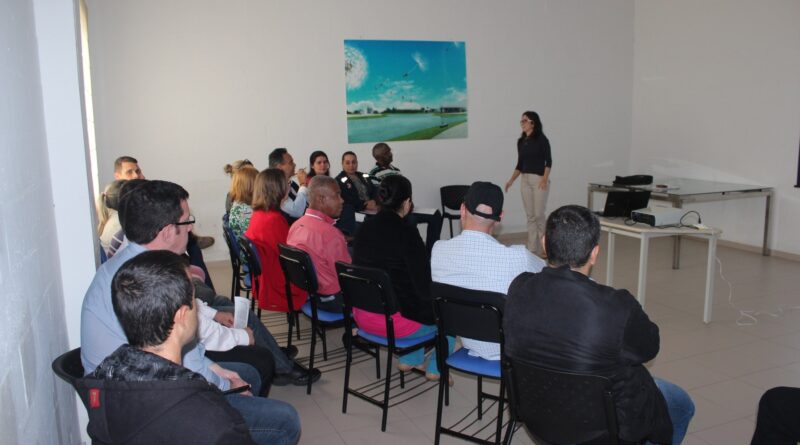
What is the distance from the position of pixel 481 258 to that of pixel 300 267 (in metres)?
1.15

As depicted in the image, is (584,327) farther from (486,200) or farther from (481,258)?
(486,200)

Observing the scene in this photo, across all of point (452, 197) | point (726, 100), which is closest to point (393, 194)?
point (452, 197)

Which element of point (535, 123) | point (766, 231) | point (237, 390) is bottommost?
point (766, 231)

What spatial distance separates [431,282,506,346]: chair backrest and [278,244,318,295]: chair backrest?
3.04 feet

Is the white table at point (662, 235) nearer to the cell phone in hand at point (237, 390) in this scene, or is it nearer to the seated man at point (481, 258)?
the seated man at point (481, 258)

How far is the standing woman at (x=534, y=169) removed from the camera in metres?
6.74

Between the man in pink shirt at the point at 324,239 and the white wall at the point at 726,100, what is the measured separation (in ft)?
17.1

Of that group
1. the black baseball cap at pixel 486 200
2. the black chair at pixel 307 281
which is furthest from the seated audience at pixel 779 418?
the black chair at pixel 307 281

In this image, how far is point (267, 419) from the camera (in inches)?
86.1

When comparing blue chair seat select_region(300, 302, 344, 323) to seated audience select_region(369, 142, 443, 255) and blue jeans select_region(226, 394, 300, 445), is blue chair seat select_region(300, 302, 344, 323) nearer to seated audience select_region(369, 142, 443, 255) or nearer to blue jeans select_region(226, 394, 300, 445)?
blue jeans select_region(226, 394, 300, 445)

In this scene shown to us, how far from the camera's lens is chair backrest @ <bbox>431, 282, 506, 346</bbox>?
8.11ft

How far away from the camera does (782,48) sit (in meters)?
6.45

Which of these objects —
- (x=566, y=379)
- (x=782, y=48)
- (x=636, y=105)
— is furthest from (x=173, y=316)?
(x=636, y=105)

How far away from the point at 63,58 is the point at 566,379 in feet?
7.40
